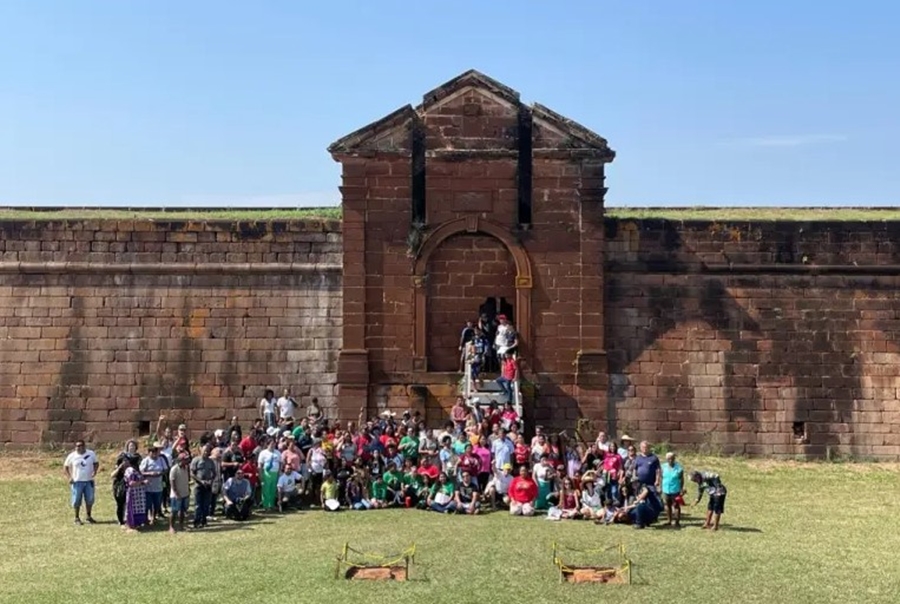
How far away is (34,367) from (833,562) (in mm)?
15574

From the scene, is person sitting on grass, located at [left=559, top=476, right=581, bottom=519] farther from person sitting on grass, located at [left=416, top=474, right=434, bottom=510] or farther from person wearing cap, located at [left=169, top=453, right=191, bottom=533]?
person wearing cap, located at [left=169, top=453, right=191, bottom=533]

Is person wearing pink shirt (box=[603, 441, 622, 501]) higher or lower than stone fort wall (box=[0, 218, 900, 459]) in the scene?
lower

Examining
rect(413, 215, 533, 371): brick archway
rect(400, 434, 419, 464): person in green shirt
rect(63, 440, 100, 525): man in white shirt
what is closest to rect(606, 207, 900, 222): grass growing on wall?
rect(413, 215, 533, 371): brick archway

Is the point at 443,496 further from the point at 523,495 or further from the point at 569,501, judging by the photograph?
the point at 569,501

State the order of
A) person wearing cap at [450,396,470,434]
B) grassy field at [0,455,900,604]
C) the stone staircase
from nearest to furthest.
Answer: grassy field at [0,455,900,604] < person wearing cap at [450,396,470,434] < the stone staircase

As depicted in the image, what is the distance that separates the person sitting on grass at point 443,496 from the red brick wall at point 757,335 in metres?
6.00

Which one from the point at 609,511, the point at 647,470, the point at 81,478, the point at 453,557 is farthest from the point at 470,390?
the point at 81,478

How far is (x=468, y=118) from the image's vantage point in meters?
18.5

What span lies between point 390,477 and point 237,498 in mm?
2337

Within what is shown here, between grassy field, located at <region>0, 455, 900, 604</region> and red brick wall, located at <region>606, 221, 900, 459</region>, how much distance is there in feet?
12.9

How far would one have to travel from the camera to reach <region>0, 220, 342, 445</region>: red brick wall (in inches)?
739

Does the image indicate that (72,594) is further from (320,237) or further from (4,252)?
(4,252)

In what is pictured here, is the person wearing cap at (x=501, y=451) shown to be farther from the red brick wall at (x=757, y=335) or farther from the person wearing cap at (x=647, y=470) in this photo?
the red brick wall at (x=757, y=335)

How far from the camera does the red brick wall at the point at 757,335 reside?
61.3 feet
